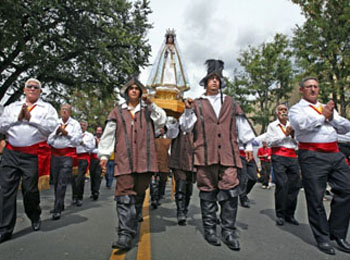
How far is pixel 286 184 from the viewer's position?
5.24m

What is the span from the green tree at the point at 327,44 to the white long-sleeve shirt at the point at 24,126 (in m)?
14.0

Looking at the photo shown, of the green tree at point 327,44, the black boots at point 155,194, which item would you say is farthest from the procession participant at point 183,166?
the green tree at point 327,44

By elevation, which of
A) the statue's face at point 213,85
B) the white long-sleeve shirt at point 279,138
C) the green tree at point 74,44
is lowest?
the white long-sleeve shirt at point 279,138

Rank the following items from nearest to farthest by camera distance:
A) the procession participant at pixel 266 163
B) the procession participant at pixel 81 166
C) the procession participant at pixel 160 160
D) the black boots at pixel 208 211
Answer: the black boots at pixel 208 211
the procession participant at pixel 160 160
the procession participant at pixel 81 166
the procession participant at pixel 266 163

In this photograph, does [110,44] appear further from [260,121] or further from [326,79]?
[260,121]

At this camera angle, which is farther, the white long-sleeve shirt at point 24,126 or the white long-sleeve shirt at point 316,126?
the white long-sleeve shirt at point 24,126

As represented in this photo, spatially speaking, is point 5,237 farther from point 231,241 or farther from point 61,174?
point 231,241

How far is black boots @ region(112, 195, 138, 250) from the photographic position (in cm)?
358

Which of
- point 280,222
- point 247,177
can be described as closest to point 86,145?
point 247,177

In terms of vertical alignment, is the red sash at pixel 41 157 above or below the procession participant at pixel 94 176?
above

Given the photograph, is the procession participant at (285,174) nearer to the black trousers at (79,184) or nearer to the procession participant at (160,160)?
the procession participant at (160,160)

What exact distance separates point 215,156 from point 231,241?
41.4 inches

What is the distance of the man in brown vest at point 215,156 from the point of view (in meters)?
3.96

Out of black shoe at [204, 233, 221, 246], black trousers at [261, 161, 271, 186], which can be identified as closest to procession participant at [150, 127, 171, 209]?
black shoe at [204, 233, 221, 246]
